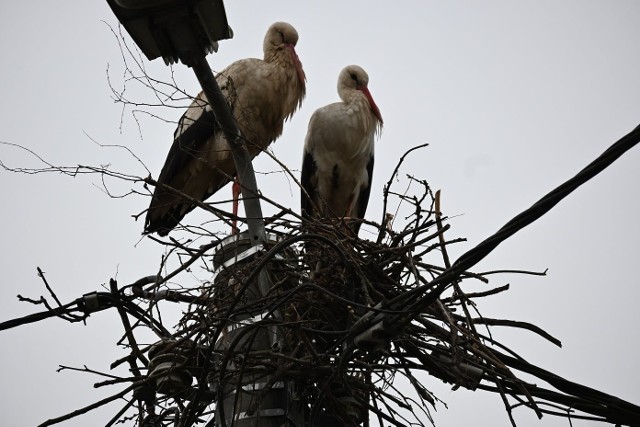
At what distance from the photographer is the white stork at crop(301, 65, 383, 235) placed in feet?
15.4

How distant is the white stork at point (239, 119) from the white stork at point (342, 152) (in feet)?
0.74

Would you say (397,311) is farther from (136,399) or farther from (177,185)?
(177,185)

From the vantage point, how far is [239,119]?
431 centimetres

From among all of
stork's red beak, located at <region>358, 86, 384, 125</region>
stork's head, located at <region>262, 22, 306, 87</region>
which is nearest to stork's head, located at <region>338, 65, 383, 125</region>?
stork's red beak, located at <region>358, 86, 384, 125</region>

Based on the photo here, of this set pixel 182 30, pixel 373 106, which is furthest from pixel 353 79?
pixel 182 30

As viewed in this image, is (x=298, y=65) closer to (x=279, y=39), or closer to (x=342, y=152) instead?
(x=279, y=39)

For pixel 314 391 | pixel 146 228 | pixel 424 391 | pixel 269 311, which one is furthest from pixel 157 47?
pixel 146 228

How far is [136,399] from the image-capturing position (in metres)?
2.53

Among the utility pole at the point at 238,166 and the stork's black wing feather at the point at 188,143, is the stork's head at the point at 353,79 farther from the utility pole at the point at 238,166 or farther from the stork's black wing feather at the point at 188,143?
the utility pole at the point at 238,166

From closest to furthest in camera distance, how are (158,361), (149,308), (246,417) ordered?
(246,417) → (158,361) → (149,308)

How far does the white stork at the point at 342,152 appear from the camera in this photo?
15.4 ft

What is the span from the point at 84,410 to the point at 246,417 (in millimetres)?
494

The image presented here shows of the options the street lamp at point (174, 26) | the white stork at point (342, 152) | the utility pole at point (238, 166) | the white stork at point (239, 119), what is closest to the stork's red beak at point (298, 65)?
the white stork at point (239, 119)

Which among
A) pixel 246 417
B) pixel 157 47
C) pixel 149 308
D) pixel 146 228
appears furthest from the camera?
pixel 146 228
